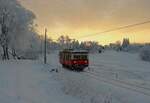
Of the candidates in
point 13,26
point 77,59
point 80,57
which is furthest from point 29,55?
point 77,59

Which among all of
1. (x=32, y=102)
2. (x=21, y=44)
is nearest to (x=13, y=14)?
(x=21, y=44)

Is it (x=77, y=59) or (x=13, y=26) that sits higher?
(x=13, y=26)

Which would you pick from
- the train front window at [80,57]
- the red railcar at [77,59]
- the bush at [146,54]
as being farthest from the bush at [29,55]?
the train front window at [80,57]

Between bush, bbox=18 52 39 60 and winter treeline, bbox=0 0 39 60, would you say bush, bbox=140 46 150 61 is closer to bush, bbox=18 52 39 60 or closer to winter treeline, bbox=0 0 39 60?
bush, bbox=18 52 39 60

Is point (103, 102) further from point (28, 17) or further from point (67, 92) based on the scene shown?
point (28, 17)

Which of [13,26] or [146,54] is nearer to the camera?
[13,26]

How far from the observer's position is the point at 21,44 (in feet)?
236

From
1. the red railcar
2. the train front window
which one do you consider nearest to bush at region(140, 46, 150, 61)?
the train front window

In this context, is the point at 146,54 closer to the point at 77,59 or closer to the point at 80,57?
the point at 80,57

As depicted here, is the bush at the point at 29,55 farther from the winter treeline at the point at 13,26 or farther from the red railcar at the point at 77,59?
the red railcar at the point at 77,59

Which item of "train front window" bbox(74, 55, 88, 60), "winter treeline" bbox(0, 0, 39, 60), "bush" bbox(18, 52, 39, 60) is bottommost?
"bush" bbox(18, 52, 39, 60)

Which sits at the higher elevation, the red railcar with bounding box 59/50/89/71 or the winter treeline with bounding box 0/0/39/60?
the winter treeline with bounding box 0/0/39/60

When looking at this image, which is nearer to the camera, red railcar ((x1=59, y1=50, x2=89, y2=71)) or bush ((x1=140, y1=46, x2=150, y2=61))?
red railcar ((x1=59, y1=50, x2=89, y2=71))

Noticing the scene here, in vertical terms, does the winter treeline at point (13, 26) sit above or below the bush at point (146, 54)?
above
